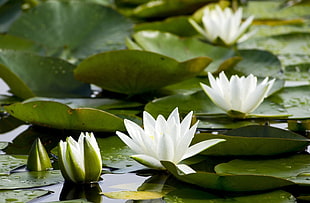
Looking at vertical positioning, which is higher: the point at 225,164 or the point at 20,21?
the point at 20,21

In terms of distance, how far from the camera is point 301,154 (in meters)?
1.44

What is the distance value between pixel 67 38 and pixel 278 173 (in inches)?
57.2

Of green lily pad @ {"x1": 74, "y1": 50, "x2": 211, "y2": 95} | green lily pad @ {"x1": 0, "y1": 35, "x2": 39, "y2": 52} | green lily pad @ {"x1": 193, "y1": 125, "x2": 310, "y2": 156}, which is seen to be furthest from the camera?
green lily pad @ {"x1": 0, "y1": 35, "x2": 39, "y2": 52}

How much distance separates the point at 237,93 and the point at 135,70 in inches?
15.6

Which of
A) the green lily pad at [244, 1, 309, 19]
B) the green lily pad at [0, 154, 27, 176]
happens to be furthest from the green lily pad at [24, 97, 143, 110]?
the green lily pad at [244, 1, 309, 19]

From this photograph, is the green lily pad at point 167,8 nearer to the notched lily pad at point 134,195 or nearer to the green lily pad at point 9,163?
the green lily pad at point 9,163

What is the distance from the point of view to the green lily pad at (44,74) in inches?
80.5

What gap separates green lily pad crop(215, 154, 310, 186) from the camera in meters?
1.30

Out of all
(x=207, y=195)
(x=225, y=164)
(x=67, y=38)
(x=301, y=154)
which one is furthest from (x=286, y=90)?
(x=67, y=38)

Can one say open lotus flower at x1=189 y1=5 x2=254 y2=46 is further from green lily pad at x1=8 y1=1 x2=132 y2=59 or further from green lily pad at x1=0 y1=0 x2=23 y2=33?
green lily pad at x1=0 y1=0 x2=23 y2=33

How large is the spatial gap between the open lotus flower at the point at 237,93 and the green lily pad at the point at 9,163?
1.89 ft

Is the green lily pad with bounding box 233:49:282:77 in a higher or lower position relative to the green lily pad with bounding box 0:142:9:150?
higher

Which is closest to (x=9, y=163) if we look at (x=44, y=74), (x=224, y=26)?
(x=44, y=74)

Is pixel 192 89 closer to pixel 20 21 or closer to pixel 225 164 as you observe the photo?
pixel 225 164
